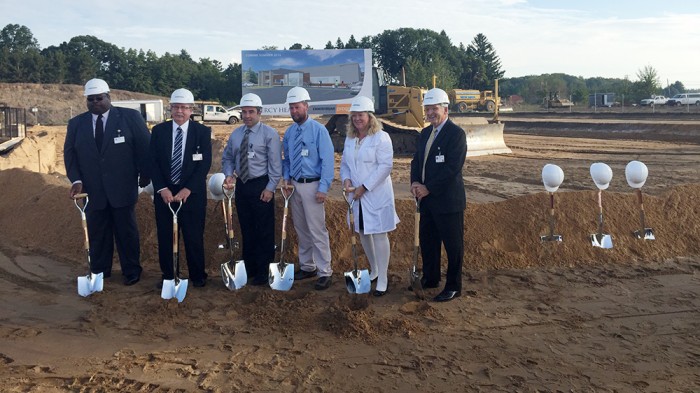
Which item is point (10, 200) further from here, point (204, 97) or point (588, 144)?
point (204, 97)

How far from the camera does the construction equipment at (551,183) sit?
23.2 ft

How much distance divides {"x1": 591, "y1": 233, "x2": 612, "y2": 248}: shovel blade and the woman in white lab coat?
2.76m

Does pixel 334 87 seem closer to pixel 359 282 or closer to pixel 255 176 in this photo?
pixel 255 176

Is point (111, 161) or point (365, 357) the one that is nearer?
point (365, 357)

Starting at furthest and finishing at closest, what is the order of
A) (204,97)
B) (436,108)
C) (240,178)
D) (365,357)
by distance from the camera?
1. (204,97)
2. (240,178)
3. (436,108)
4. (365,357)

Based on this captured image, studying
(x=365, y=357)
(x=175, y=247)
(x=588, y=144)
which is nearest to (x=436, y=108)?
(x=365, y=357)

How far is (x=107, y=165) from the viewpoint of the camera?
6.43 m

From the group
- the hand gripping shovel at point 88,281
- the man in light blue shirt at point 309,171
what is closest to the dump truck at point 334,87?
the man in light blue shirt at point 309,171

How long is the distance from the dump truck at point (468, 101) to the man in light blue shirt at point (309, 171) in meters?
39.9

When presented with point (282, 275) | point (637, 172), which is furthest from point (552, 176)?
point (282, 275)

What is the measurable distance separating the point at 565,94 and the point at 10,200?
2981 inches

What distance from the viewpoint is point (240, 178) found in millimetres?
6359

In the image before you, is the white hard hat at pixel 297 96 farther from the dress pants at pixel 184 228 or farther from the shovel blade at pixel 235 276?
the shovel blade at pixel 235 276

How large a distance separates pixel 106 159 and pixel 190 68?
64.2 m
